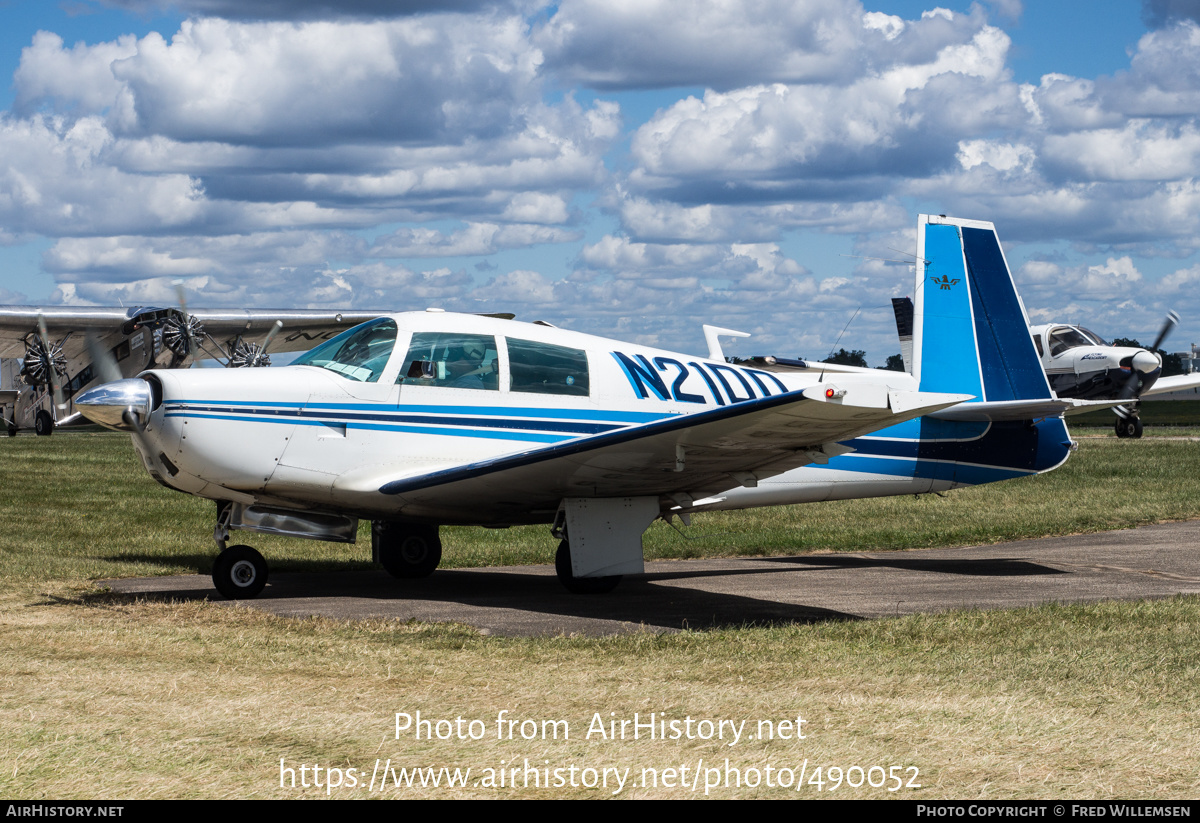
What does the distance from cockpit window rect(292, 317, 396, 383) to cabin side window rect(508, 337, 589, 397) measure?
1.06m

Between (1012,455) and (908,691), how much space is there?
259 inches

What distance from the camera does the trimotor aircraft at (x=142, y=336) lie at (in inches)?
1318

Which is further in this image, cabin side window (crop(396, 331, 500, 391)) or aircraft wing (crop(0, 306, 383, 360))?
aircraft wing (crop(0, 306, 383, 360))

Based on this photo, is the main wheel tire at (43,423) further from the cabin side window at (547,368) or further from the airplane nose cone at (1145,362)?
the airplane nose cone at (1145,362)

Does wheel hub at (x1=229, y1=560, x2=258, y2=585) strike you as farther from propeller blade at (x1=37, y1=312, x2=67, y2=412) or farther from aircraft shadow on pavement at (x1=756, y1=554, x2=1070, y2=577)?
propeller blade at (x1=37, y1=312, x2=67, y2=412)

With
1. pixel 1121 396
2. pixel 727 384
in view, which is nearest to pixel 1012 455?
pixel 727 384

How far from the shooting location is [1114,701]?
547cm

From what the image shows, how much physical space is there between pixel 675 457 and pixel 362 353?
9.58 feet

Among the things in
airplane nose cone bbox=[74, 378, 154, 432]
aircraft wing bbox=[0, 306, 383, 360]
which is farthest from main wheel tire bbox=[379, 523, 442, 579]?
aircraft wing bbox=[0, 306, 383, 360]

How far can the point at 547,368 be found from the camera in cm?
987

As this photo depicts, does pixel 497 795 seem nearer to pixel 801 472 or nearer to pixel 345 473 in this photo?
pixel 345 473

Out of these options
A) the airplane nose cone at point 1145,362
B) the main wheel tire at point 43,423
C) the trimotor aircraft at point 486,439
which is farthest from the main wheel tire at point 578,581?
the main wheel tire at point 43,423

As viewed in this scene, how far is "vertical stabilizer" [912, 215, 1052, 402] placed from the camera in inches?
463

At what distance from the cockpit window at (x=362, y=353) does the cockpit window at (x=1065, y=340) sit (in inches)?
1075
